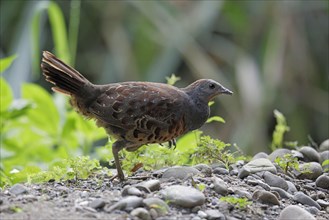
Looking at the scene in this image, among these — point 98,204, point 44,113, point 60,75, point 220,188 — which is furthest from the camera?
point 44,113

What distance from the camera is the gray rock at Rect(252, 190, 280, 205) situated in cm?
373

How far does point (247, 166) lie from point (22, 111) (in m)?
1.73

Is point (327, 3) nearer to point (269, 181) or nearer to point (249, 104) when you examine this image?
point (249, 104)

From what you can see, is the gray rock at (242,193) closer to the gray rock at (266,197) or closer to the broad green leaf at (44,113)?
the gray rock at (266,197)

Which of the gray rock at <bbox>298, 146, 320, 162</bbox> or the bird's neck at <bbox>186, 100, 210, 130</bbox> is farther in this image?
the gray rock at <bbox>298, 146, 320, 162</bbox>

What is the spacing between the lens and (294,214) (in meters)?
3.45

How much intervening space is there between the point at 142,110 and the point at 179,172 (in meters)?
0.39

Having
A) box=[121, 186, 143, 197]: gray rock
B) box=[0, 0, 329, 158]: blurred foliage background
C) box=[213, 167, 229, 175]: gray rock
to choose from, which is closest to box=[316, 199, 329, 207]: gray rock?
box=[213, 167, 229, 175]: gray rock

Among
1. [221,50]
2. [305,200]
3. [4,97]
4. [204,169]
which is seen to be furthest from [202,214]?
[221,50]

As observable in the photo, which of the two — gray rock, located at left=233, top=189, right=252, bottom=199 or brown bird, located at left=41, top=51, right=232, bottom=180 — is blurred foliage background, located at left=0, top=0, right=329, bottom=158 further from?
gray rock, located at left=233, top=189, right=252, bottom=199

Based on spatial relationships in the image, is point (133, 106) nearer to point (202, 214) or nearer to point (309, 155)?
point (202, 214)

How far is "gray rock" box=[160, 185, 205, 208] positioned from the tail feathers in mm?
960

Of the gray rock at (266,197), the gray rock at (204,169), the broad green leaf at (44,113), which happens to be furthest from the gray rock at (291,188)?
the broad green leaf at (44,113)

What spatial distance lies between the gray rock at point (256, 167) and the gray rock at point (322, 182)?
0.26m
